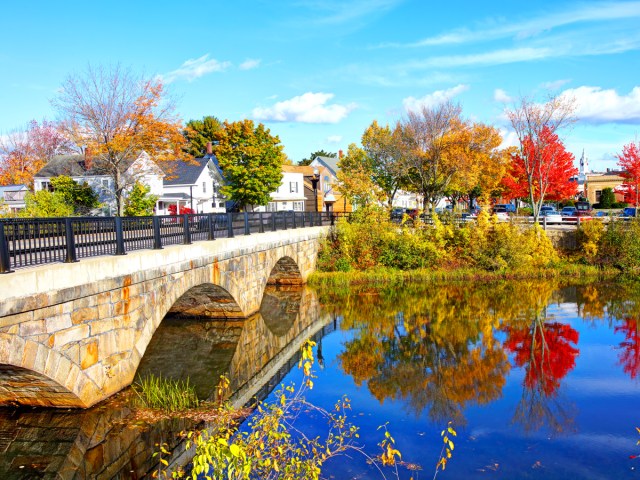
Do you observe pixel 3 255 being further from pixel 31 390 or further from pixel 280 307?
pixel 280 307

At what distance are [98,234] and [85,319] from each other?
6.83 feet

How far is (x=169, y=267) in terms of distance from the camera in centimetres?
1336

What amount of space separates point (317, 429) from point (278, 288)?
1665 centimetres

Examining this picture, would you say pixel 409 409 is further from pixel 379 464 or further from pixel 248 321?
pixel 248 321

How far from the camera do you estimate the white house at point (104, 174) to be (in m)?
37.4

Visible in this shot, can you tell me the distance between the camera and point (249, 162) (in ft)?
149

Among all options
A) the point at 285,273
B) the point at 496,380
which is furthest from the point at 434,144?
the point at 496,380

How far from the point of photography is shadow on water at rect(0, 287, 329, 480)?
966cm

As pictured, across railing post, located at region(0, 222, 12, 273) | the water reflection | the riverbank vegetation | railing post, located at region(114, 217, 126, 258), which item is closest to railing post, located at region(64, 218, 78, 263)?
railing post, located at region(114, 217, 126, 258)

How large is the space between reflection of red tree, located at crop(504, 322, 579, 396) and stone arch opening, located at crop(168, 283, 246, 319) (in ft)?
30.6

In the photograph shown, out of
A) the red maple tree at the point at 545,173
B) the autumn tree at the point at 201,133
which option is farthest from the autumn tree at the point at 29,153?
the red maple tree at the point at 545,173

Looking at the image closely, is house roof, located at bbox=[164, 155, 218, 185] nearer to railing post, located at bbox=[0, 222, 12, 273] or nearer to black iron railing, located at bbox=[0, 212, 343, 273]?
black iron railing, located at bbox=[0, 212, 343, 273]

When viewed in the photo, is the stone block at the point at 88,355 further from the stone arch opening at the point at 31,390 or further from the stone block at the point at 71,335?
the stone arch opening at the point at 31,390

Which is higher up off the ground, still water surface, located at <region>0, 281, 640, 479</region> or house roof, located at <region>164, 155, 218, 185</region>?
house roof, located at <region>164, 155, 218, 185</region>
